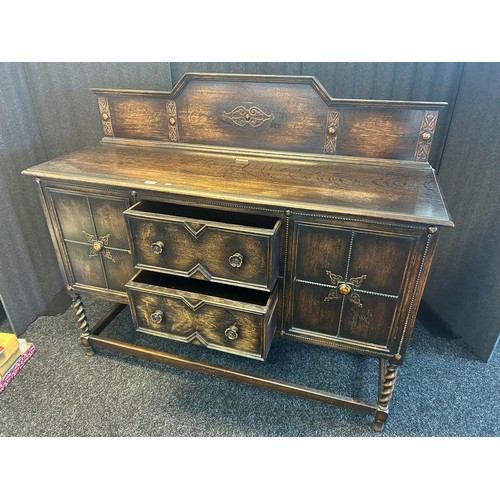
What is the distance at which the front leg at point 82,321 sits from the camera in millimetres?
1516

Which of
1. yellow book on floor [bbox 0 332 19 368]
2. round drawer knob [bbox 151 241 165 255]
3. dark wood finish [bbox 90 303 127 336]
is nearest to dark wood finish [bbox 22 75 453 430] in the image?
round drawer knob [bbox 151 241 165 255]

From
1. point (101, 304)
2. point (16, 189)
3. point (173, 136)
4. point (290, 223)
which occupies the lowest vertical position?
point (101, 304)

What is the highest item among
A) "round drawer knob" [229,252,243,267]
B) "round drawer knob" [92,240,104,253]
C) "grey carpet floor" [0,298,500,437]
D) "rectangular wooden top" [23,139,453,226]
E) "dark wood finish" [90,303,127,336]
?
"rectangular wooden top" [23,139,453,226]

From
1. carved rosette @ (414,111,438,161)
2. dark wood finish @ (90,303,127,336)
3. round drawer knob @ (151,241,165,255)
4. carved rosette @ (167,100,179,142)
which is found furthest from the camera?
dark wood finish @ (90,303,127,336)

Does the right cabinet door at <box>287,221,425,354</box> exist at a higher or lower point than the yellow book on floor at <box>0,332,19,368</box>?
higher

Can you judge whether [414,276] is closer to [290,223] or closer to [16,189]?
[290,223]

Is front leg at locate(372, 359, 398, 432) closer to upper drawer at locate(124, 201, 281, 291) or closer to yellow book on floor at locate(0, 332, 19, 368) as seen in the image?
upper drawer at locate(124, 201, 281, 291)

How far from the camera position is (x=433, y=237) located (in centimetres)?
95

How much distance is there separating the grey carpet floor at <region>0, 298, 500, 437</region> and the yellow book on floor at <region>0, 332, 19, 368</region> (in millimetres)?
87

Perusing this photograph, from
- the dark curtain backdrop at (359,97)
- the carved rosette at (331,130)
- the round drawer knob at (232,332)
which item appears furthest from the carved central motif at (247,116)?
the round drawer knob at (232,332)

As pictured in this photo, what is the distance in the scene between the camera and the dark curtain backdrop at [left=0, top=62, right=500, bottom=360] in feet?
4.91

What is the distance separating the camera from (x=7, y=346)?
4.99 ft

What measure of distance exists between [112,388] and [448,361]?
141cm
